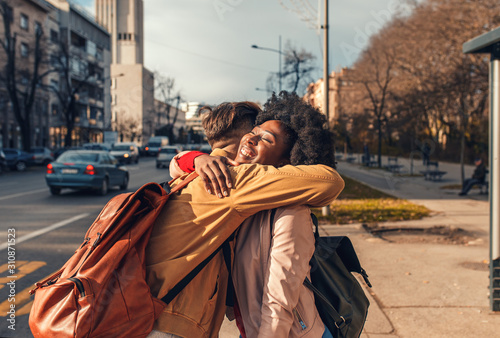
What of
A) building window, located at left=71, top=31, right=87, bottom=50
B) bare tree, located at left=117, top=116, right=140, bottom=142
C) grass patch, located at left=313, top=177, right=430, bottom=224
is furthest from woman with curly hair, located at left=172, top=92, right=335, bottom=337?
building window, located at left=71, top=31, right=87, bottom=50

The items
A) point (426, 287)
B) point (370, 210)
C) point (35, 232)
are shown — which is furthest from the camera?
point (370, 210)

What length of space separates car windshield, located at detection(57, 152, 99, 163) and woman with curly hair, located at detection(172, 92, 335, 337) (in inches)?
545

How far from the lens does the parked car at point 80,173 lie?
1424cm

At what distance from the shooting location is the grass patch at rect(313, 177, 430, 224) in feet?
32.7

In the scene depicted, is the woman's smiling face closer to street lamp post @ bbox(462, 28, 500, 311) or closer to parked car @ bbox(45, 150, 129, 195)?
street lamp post @ bbox(462, 28, 500, 311)

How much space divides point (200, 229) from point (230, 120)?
0.68m

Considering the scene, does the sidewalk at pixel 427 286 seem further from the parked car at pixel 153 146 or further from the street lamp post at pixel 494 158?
the parked car at pixel 153 146

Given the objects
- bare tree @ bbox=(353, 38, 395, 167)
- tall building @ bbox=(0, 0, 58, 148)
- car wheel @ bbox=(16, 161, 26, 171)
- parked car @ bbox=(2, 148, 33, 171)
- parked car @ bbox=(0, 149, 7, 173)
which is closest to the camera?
parked car @ bbox=(0, 149, 7, 173)

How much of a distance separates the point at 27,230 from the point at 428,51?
1963cm

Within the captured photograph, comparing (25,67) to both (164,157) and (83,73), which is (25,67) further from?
(83,73)

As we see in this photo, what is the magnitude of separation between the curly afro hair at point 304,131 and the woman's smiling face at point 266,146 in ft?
0.11

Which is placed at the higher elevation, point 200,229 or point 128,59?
point 128,59

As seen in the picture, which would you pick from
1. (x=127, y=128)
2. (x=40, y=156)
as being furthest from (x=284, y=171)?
(x=127, y=128)

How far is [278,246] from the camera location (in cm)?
167
